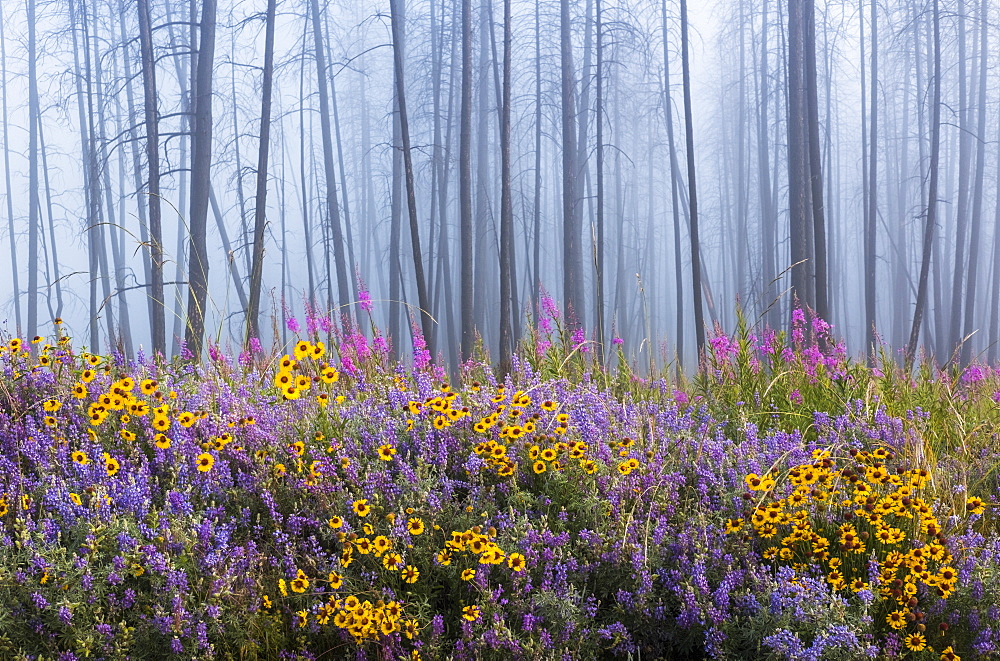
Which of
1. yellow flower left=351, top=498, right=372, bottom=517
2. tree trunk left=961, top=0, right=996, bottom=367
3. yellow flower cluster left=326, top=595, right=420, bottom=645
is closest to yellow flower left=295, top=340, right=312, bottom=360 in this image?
yellow flower left=351, top=498, right=372, bottom=517

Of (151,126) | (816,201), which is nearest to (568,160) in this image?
(816,201)

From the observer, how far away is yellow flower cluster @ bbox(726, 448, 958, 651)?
1667mm

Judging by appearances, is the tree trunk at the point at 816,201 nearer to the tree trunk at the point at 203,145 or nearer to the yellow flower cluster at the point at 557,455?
the yellow flower cluster at the point at 557,455

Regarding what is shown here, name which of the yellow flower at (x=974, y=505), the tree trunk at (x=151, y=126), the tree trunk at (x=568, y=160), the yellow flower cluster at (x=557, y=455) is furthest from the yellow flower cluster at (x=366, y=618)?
the tree trunk at (x=568, y=160)

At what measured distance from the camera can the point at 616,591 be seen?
1.89 metres

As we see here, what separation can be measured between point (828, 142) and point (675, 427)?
48.4 feet

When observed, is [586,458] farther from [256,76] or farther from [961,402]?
[256,76]

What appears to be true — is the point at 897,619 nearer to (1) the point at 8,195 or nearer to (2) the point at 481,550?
(2) the point at 481,550

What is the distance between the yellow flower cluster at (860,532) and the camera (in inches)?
65.6

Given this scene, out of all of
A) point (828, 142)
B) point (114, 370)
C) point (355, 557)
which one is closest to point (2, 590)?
point (355, 557)

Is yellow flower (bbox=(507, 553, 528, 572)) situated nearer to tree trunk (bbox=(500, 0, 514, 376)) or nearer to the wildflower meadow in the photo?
the wildflower meadow

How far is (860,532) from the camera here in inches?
Answer: 75.4

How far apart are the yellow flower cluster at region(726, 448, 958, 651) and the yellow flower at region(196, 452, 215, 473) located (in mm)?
1410

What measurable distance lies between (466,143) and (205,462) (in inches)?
282
